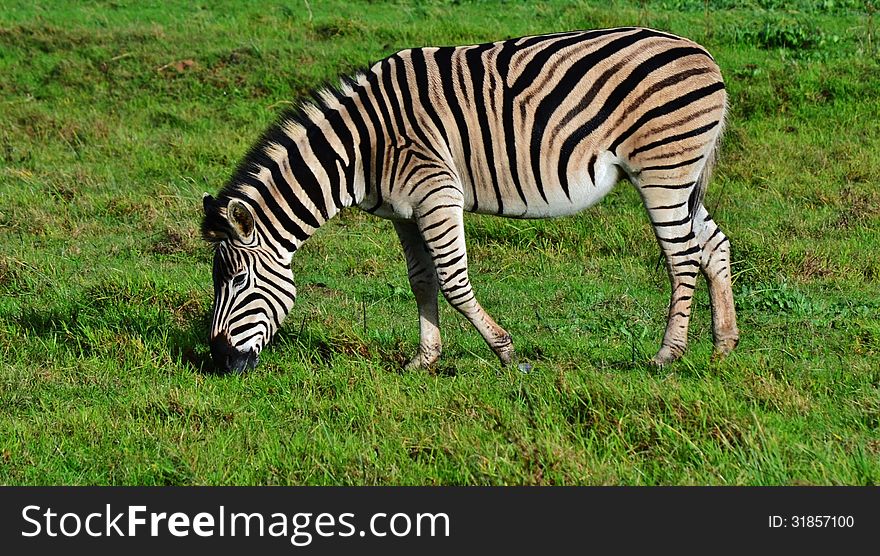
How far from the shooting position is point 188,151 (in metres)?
12.5

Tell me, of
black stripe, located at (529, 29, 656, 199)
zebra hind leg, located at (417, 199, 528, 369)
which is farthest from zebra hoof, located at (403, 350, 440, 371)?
black stripe, located at (529, 29, 656, 199)

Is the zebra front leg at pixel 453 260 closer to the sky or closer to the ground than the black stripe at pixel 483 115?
closer to the ground

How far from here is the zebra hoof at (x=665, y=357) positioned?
22.9 ft

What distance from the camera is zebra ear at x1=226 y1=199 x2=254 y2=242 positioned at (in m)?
6.62

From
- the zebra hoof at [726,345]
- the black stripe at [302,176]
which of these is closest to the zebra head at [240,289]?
the black stripe at [302,176]

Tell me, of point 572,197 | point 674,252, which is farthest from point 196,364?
point 674,252

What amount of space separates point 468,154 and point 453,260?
69cm

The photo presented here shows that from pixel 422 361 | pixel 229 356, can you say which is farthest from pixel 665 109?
pixel 229 356

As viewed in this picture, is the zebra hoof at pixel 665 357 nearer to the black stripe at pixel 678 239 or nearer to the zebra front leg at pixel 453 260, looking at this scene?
the black stripe at pixel 678 239

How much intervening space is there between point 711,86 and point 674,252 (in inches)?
43.0

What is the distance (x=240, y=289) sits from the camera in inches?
268

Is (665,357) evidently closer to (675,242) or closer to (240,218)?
(675,242)

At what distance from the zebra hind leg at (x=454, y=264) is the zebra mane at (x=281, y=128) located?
0.98 m

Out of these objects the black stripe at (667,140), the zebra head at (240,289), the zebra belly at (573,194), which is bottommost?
the zebra head at (240,289)
